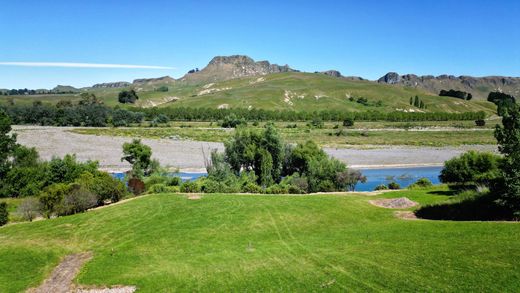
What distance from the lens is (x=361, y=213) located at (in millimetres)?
29156

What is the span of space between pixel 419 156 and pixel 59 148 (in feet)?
289

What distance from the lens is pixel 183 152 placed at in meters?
99.1

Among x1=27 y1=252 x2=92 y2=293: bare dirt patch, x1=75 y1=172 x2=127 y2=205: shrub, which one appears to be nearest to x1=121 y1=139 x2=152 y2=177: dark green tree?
x1=75 y1=172 x2=127 y2=205: shrub

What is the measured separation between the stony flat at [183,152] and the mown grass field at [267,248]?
47.4 m

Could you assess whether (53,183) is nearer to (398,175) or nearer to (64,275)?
(64,275)

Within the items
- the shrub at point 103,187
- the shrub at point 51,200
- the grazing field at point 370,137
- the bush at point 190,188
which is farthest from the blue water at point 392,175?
the grazing field at point 370,137

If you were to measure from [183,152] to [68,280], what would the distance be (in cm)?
7994

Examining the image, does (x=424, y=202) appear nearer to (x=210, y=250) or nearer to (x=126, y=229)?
(x=210, y=250)

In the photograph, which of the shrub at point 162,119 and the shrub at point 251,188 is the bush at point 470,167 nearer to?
the shrub at point 251,188

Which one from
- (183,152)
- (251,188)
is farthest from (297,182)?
(183,152)

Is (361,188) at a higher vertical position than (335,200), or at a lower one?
lower

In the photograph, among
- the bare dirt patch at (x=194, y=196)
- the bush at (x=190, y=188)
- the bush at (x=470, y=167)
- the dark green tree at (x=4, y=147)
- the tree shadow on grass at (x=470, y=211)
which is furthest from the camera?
the dark green tree at (x=4, y=147)

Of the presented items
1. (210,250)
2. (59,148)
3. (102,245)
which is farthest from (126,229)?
(59,148)

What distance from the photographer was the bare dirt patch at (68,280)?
18359mm
